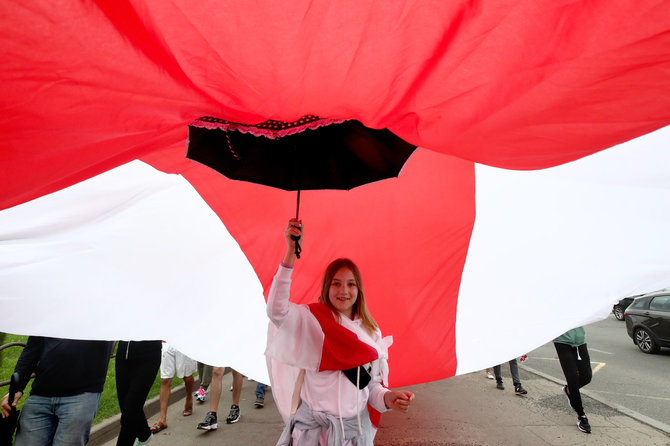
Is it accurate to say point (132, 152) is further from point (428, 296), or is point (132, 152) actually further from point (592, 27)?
point (428, 296)

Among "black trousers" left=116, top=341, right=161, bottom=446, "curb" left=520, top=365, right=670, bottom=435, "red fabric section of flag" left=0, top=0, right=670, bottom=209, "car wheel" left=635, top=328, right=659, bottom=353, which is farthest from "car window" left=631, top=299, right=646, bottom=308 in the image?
"red fabric section of flag" left=0, top=0, right=670, bottom=209

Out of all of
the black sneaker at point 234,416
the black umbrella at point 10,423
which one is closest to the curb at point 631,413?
the black sneaker at point 234,416

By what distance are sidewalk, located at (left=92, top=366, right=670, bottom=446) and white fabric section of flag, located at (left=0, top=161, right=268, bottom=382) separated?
3054 mm

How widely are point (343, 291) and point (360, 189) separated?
85 cm

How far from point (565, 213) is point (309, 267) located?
1843 millimetres

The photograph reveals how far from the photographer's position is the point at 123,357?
4254mm

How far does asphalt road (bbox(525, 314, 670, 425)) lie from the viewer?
23.3ft

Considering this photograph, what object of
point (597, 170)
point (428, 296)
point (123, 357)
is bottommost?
point (123, 357)

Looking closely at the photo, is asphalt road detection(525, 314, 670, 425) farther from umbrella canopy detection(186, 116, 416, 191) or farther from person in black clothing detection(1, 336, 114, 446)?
person in black clothing detection(1, 336, 114, 446)

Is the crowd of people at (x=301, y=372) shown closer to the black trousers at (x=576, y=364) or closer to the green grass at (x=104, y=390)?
the green grass at (x=104, y=390)

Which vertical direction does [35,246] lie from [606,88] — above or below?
below

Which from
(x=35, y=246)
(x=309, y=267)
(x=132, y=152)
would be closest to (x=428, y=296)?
(x=309, y=267)

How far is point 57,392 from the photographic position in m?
3.05

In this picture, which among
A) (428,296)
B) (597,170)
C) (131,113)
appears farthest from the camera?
(428,296)
